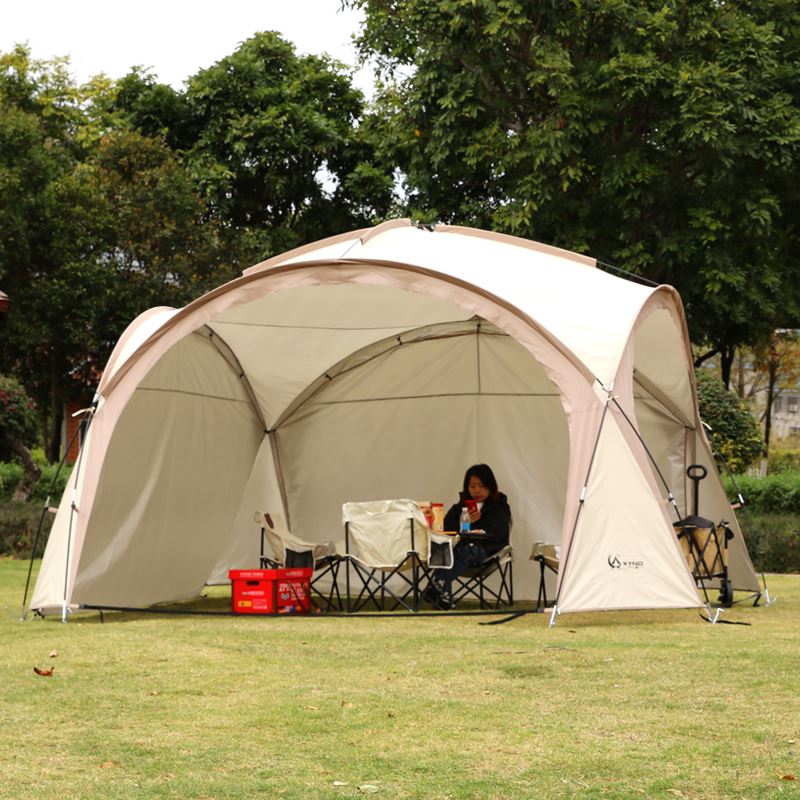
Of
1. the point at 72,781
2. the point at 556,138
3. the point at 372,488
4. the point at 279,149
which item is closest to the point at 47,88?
the point at 279,149

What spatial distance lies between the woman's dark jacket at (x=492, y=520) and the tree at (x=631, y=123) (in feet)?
27.5

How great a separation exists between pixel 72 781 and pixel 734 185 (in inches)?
622

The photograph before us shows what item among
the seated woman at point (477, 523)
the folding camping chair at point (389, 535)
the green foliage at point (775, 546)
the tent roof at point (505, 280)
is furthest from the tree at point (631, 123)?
the folding camping chair at point (389, 535)

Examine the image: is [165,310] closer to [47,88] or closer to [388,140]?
[388,140]

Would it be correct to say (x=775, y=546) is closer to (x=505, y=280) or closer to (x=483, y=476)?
(x=483, y=476)

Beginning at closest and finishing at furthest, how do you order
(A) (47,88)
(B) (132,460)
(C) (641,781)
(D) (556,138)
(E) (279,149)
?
1. (C) (641,781)
2. (B) (132,460)
3. (D) (556,138)
4. (E) (279,149)
5. (A) (47,88)

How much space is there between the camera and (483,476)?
10492mm

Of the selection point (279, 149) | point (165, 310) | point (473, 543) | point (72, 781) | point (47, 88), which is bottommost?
point (72, 781)

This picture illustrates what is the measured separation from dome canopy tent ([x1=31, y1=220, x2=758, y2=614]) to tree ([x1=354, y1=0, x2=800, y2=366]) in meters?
7.17

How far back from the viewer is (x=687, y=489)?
36.0ft

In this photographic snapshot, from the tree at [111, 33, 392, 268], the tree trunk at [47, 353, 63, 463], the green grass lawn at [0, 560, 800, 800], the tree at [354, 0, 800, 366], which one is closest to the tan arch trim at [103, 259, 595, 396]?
the green grass lawn at [0, 560, 800, 800]

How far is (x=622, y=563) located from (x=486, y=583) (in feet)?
10.4

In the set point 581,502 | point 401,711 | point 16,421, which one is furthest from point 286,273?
point 16,421

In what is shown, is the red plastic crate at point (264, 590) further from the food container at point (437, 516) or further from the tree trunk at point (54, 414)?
the tree trunk at point (54, 414)
